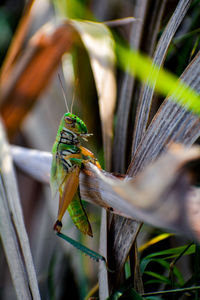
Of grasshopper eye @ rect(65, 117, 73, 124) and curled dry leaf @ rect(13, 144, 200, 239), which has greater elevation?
grasshopper eye @ rect(65, 117, 73, 124)

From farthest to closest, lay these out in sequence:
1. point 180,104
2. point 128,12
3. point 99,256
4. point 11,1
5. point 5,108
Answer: point 11,1 < point 5,108 < point 128,12 < point 99,256 < point 180,104

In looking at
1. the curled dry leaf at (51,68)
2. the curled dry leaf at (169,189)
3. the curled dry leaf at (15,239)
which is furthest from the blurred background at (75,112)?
the curled dry leaf at (169,189)

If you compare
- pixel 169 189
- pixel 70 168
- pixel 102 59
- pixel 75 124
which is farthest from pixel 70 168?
pixel 169 189

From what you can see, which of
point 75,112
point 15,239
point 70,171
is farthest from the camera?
point 75,112

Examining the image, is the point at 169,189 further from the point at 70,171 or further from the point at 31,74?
the point at 31,74

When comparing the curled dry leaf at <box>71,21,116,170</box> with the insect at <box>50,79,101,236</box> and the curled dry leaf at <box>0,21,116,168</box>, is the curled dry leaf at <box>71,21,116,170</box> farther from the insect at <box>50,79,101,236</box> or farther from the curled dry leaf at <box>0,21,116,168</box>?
the insect at <box>50,79,101,236</box>

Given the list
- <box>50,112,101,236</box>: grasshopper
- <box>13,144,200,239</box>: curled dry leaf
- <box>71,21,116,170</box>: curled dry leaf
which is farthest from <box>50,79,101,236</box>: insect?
<box>13,144,200,239</box>: curled dry leaf

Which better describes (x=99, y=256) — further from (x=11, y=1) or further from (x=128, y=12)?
(x=11, y=1)

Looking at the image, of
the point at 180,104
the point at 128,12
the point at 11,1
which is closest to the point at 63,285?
the point at 180,104
